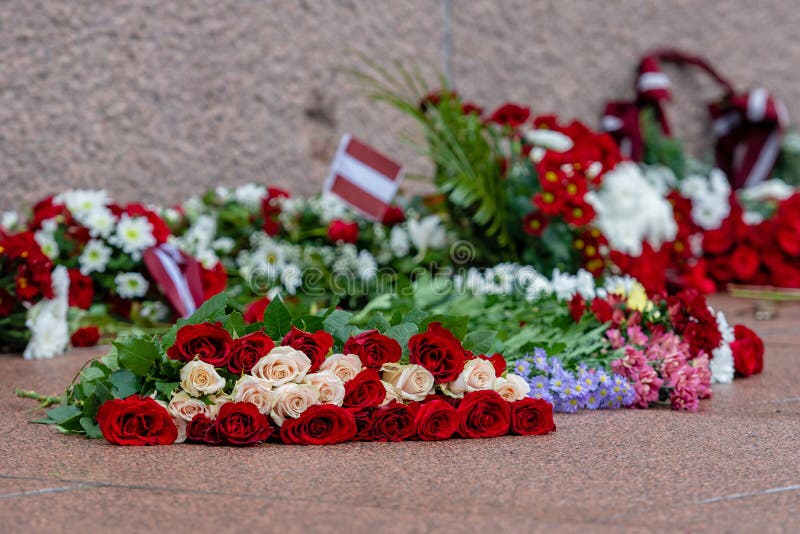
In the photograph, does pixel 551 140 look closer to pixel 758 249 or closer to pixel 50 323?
pixel 758 249

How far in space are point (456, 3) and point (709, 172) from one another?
212cm

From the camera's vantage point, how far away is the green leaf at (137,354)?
7.27ft

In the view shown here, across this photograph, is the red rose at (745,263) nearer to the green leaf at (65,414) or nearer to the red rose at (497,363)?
the red rose at (497,363)

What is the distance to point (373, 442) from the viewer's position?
7.31 ft

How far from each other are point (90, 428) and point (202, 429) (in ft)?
0.85

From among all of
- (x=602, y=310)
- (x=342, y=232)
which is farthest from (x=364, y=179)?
(x=602, y=310)

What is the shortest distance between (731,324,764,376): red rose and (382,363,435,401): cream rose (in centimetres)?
122

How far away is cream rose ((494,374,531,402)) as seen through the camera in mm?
2346

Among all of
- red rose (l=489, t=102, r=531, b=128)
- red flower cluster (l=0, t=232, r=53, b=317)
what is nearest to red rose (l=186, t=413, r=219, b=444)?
red flower cluster (l=0, t=232, r=53, b=317)

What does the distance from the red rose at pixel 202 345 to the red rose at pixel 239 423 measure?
0.11m

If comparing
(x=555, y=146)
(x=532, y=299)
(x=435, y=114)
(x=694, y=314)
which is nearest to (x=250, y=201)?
(x=435, y=114)

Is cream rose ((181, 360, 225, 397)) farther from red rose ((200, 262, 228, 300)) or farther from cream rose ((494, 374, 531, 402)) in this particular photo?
red rose ((200, 262, 228, 300))

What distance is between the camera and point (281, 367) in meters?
2.21

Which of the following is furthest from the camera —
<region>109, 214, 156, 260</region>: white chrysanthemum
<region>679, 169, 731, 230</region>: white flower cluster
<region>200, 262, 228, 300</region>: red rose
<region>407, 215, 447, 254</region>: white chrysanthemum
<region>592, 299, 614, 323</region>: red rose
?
<region>679, 169, 731, 230</region>: white flower cluster
